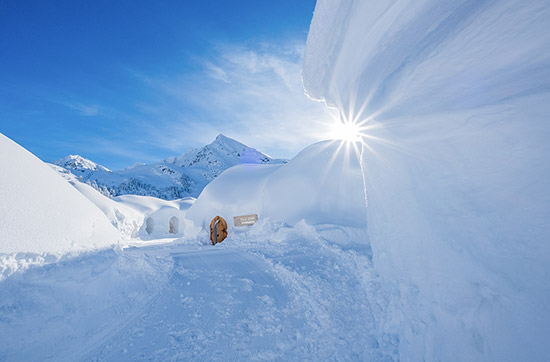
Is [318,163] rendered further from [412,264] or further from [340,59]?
[412,264]

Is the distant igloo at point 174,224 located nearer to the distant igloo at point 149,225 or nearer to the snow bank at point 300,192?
the distant igloo at point 149,225

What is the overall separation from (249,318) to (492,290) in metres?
3.02

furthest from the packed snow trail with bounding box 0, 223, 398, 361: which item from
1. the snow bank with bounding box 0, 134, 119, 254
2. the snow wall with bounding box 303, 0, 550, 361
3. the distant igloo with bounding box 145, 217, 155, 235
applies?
the distant igloo with bounding box 145, 217, 155, 235

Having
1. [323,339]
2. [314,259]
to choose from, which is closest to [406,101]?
[323,339]

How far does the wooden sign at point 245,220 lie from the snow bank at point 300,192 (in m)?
0.46

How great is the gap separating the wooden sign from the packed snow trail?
8.53 m

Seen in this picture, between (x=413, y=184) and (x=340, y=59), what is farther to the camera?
(x=340, y=59)

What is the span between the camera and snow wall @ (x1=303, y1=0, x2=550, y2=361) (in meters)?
2.00

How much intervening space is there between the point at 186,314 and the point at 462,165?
14.2 feet

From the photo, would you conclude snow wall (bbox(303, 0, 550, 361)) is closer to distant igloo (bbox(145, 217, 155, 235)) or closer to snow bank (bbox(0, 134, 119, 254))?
snow bank (bbox(0, 134, 119, 254))

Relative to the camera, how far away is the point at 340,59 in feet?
14.7

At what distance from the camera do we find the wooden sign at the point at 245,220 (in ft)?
46.8

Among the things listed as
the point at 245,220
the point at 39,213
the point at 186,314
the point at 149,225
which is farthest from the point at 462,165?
the point at 149,225

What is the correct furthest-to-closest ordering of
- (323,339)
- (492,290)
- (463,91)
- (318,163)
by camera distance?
(318,163) < (323,339) < (463,91) < (492,290)
